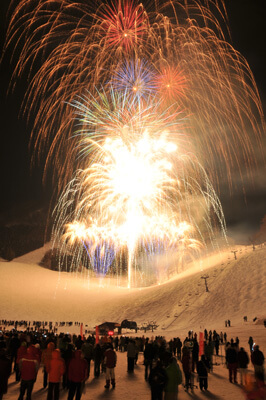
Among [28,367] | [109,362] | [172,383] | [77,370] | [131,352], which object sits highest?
[28,367]

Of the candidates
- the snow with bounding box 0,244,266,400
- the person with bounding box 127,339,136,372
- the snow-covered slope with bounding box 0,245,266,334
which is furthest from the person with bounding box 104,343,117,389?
the snow-covered slope with bounding box 0,245,266,334

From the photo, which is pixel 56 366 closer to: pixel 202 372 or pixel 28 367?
pixel 28 367

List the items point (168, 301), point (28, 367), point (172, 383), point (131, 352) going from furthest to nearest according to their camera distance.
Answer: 1. point (168, 301)
2. point (131, 352)
3. point (28, 367)
4. point (172, 383)

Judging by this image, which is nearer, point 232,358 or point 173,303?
point 232,358

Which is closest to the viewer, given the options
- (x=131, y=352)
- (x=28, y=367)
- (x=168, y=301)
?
(x=28, y=367)

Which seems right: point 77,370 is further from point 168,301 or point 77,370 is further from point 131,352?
point 168,301

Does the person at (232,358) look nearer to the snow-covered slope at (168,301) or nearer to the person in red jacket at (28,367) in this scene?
the person in red jacket at (28,367)

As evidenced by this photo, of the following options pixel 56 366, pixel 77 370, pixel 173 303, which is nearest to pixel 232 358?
pixel 77 370

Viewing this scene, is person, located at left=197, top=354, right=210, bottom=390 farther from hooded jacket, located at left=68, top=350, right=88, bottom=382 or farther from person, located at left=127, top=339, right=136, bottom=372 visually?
hooded jacket, located at left=68, top=350, right=88, bottom=382

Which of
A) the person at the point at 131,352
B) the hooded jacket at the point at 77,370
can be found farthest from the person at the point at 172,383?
the person at the point at 131,352

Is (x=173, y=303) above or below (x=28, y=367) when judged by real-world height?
above

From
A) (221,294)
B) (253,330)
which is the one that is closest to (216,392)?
(253,330)
